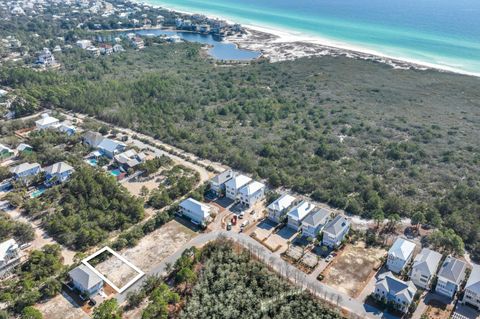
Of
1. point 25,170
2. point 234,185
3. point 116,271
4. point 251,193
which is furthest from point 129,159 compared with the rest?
point 116,271

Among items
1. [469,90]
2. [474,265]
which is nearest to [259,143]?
[474,265]

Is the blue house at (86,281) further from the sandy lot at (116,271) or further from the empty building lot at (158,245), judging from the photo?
the empty building lot at (158,245)

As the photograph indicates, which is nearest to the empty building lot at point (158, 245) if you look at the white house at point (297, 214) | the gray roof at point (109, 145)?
the white house at point (297, 214)

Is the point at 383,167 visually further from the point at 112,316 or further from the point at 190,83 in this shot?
the point at 190,83

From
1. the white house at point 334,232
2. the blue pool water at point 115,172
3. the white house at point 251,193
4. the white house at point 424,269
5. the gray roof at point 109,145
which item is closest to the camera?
the white house at point 424,269

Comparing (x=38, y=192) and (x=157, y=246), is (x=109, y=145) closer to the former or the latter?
(x=38, y=192)

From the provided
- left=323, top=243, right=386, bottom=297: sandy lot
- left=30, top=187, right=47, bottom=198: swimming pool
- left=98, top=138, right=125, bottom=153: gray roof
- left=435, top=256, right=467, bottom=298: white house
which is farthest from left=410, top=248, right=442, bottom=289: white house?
left=30, top=187, right=47, bottom=198: swimming pool
